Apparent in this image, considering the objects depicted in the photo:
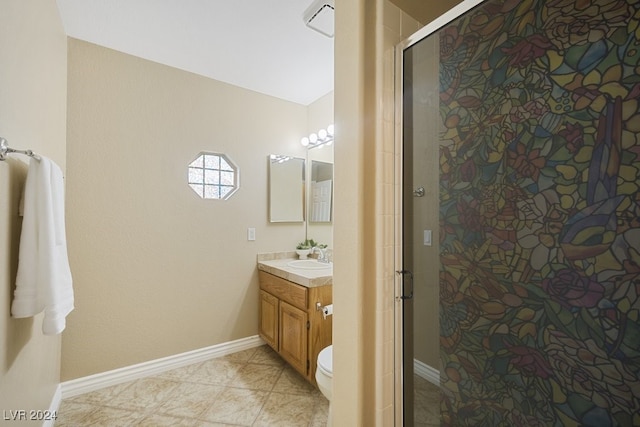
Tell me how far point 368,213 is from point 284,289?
1396mm

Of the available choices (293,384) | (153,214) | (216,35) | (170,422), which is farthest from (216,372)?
(216,35)

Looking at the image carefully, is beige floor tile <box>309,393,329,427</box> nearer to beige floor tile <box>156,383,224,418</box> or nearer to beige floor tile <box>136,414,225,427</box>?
beige floor tile <box>136,414,225,427</box>

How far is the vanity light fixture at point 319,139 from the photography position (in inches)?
106

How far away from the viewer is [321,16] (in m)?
1.71

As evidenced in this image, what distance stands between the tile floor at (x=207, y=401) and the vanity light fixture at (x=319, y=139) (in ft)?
6.85

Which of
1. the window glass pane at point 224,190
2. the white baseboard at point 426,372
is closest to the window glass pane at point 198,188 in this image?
the window glass pane at point 224,190

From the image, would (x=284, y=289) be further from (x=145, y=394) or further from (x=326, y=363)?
(x=145, y=394)

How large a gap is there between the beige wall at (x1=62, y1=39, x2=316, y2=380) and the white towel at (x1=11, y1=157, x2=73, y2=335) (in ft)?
3.28

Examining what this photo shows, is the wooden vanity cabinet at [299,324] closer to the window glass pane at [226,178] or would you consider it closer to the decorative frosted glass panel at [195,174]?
the window glass pane at [226,178]

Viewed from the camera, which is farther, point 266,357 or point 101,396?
point 266,357

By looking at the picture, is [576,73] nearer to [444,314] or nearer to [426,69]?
[426,69]

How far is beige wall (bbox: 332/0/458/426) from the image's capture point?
107 centimetres

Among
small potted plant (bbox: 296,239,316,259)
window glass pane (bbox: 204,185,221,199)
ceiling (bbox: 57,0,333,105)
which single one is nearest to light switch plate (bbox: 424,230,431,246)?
ceiling (bbox: 57,0,333,105)

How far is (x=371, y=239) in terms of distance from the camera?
109 centimetres
